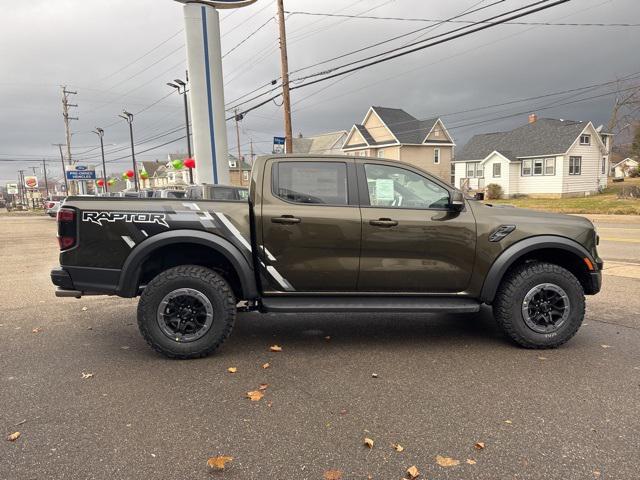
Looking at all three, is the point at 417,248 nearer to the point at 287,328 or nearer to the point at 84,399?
the point at 287,328

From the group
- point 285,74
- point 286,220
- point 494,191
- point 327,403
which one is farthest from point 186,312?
point 494,191

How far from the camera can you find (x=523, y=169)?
123 feet

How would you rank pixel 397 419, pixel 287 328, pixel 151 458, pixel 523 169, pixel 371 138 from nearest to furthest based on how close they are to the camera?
pixel 151 458 → pixel 397 419 → pixel 287 328 → pixel 523 169 → pixel 371 138

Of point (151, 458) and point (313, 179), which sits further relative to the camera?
point (313, 179)

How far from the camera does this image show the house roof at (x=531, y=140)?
34.9m

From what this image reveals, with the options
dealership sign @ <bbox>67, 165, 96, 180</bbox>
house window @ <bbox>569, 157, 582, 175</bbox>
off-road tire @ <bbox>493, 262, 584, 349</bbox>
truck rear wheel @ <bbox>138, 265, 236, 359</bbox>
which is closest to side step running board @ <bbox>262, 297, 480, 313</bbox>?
off-road tire @ <bbox>493, 262, 584, 349</bbox>

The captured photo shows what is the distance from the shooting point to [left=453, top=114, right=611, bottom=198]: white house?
1356 inches

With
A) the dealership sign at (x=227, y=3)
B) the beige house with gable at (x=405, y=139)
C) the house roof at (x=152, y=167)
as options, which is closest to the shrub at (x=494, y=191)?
the beige house with gable at (x=405, y=139)

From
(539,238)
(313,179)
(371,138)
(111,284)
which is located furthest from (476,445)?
(371,138)

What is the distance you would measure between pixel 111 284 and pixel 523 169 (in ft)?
126

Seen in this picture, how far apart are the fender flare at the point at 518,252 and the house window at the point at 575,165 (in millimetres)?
34577

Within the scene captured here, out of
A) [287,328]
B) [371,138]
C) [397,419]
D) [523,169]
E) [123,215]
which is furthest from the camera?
[371,138]

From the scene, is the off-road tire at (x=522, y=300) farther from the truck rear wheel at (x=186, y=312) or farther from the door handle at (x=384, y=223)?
the truck rear wheel at (x=186, y=312)

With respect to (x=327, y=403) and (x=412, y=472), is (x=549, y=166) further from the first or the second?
(x=412, y=472)
